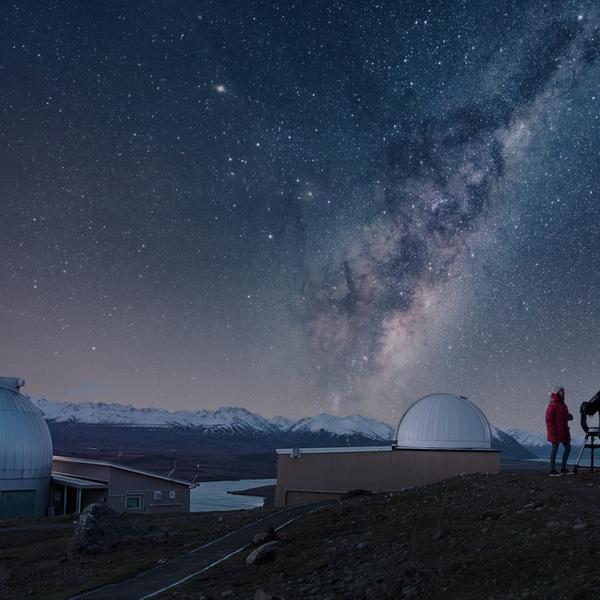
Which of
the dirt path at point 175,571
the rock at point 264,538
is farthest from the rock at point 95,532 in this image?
the rock at point 264,538

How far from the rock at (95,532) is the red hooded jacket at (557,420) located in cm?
1269

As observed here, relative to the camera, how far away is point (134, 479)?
42188mm

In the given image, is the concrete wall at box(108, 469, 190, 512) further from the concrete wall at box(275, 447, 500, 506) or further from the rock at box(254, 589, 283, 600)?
the rock at box(254, 589, 283, 600)

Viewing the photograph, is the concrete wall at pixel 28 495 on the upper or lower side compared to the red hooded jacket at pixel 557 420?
lower

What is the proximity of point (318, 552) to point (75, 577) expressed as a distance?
6404 millimetres

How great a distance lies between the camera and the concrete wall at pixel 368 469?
27.6 m

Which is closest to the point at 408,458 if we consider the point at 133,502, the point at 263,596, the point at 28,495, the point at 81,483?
the point at 263,596

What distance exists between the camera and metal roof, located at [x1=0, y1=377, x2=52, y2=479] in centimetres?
4044

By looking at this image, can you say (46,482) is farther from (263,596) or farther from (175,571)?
(263,596)

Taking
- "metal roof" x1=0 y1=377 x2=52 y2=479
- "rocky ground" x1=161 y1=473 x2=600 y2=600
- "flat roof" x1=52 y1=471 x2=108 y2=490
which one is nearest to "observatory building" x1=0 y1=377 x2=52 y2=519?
"metal roof" x1=0 y1=377 x2=52 y2=479

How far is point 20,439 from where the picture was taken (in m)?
41.2

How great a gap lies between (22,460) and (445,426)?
26.4m

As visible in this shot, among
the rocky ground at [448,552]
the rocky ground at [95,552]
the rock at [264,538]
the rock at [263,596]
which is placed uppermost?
the rocky ground at [448,552]

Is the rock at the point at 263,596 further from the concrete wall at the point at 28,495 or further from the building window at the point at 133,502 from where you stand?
the concrete wall at the point at 28,495
